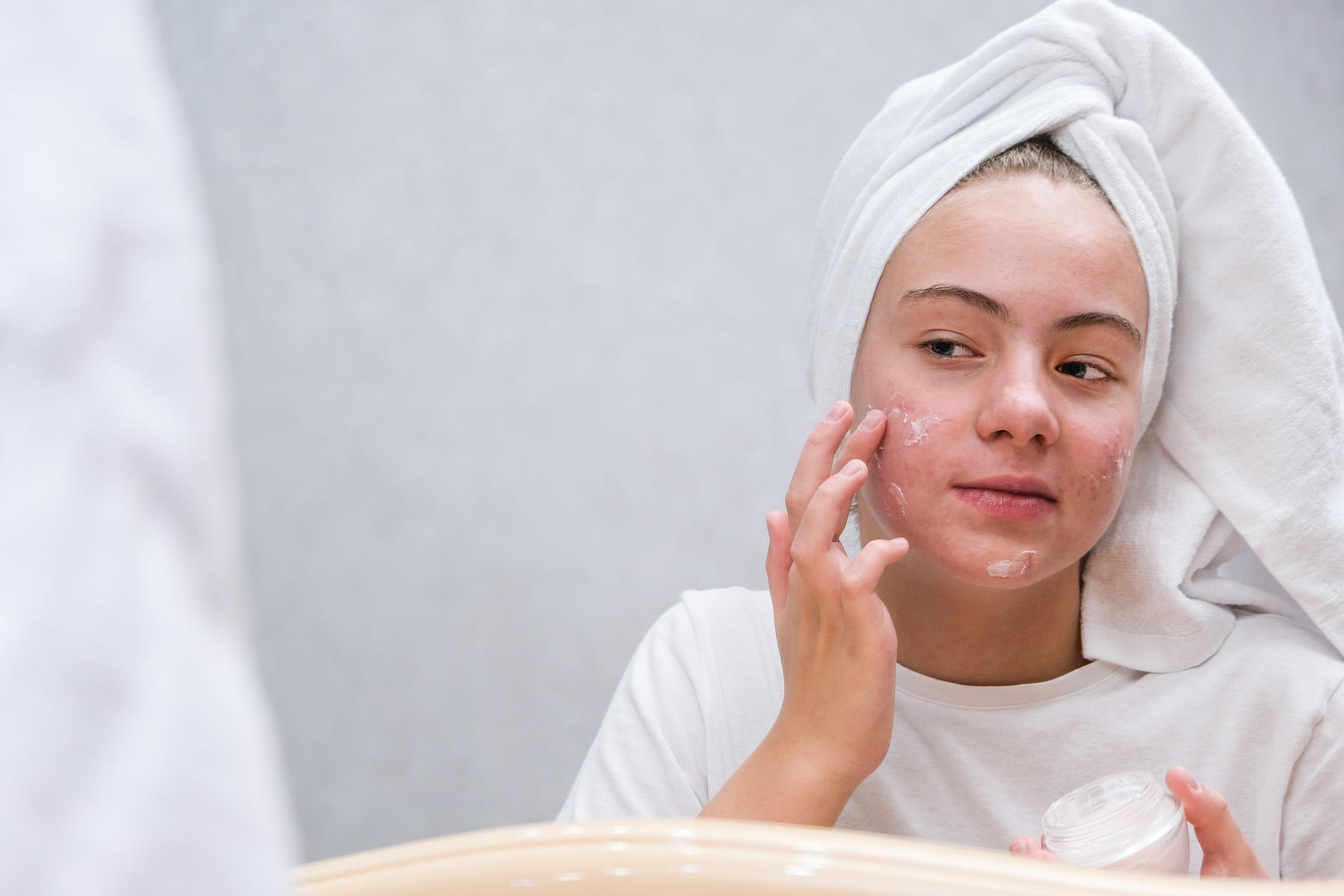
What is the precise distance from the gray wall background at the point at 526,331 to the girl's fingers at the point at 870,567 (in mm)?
733

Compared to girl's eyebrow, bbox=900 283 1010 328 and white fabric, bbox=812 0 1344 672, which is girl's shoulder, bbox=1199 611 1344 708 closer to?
white fabric, bbox=812 0 1344 672

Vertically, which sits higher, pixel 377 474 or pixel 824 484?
pixel 824 484

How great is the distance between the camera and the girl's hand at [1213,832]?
1.67ft

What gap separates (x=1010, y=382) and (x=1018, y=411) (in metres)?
0.03

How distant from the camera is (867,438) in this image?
0.72 m

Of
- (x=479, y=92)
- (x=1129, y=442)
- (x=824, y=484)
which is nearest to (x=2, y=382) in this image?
(x=824, y=484)

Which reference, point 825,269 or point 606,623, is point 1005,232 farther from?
point 606,623

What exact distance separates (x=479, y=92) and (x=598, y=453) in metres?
0.57

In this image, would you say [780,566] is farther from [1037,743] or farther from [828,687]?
[1037,743]

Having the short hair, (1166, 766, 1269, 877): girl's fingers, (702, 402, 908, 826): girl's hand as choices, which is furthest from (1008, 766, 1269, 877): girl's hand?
the short hair

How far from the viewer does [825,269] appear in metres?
Answer: 0.88

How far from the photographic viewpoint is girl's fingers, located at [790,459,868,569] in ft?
2.23

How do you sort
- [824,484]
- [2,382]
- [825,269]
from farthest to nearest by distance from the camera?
1. [825,269]
2. [824,484]
3. [2,382]

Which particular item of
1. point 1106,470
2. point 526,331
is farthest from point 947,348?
point 526,331
